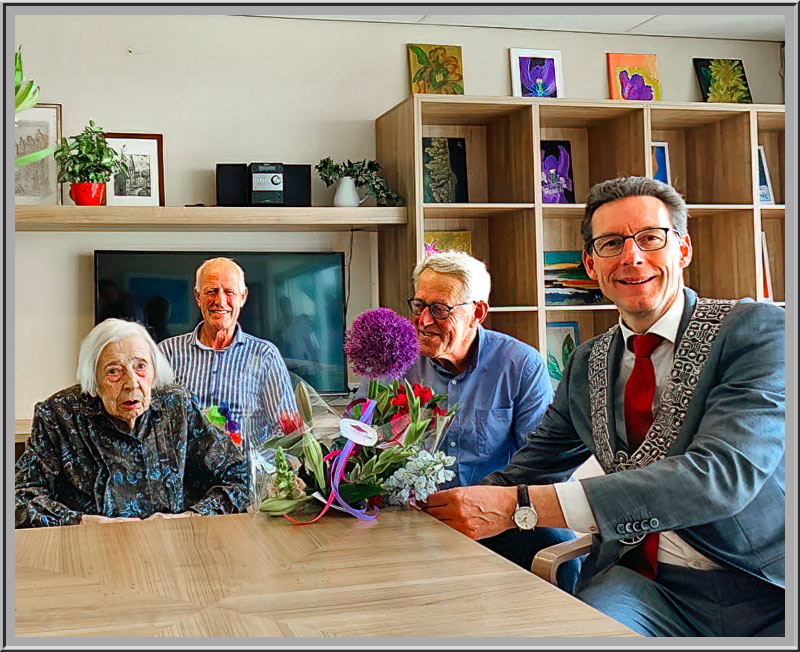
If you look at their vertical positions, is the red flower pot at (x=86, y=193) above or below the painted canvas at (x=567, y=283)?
above

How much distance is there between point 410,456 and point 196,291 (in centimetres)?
214

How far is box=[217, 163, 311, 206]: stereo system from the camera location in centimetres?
355

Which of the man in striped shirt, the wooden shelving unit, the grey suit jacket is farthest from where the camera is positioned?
the wooden shelving unit

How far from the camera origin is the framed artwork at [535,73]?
13.2 ft

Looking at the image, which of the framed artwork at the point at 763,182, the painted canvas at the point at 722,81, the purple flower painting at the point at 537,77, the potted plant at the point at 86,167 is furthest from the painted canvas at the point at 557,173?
the potted plant at the point at 86,167

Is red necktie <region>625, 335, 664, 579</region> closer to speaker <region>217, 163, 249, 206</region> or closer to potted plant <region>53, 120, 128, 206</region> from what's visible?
speaker <region>217, 163, 249, 206</region>

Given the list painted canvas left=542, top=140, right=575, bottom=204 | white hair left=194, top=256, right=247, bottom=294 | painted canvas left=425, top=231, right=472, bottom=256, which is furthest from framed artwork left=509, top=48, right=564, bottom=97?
white hair left=194, top=256, right=247, bottom=294

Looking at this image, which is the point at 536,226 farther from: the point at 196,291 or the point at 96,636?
the point at 96,636

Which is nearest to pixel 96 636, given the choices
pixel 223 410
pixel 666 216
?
pixel 666 216

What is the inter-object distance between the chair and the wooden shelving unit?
1953 mm

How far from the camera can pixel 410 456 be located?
162cm

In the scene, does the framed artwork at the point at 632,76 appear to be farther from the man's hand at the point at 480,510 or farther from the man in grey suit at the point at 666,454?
the man's hand at the point at 480,510

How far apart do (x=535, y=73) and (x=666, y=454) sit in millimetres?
2786

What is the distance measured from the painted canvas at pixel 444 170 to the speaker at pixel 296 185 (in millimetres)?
499
